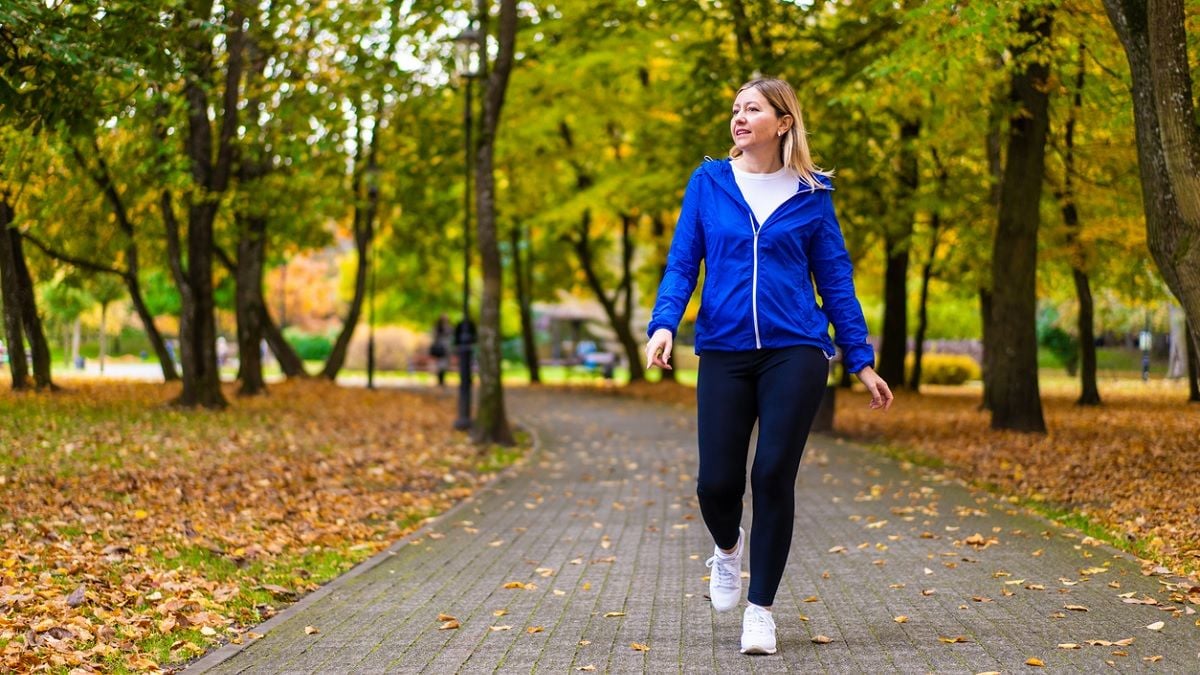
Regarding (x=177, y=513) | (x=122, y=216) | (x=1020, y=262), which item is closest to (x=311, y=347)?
(x=122, y=216)

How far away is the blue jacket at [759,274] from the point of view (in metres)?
5.27

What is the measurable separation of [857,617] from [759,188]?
2151 millimetres

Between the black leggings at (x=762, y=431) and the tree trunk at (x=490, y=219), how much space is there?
11790mm

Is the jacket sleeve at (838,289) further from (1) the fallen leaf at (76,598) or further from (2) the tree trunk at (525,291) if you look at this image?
(2) the tree trunk at (525,291)

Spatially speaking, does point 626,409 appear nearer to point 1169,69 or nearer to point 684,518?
point 684,518

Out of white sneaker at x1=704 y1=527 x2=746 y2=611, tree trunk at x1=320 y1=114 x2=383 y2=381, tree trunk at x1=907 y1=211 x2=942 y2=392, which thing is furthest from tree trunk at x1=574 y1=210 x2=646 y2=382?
white sneaker at x1=704 y1=527 x2=746 y2=611

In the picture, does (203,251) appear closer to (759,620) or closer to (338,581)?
(338,581)

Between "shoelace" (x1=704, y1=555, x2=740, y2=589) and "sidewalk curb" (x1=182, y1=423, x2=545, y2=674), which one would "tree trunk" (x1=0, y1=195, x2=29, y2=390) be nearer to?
"sidewalk curb" (x1=182, y1=423, x2=545, y2=674)

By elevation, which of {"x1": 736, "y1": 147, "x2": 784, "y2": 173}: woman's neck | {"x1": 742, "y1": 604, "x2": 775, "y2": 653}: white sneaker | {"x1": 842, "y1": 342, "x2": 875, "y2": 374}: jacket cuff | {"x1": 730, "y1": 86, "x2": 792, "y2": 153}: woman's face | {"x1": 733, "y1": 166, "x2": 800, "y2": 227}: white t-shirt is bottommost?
{"x1": 742, "y1": 604, "x2": 775, "y2": 653}: white sneaker

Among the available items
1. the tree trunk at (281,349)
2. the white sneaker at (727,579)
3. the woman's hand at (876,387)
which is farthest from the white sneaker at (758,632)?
the tree trunk at (281,349)

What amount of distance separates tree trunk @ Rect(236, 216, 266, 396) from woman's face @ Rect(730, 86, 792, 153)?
1887 cm

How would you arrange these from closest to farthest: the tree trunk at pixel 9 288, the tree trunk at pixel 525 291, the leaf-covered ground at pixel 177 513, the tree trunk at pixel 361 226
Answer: the leaf-covered ground at pixel 177 513 → the tree trunk at pixel 9 288 → the tree trunk at pixel 361 226 → the tree trunk at pixel 525 291

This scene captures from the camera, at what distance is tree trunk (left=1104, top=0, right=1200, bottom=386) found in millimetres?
8547

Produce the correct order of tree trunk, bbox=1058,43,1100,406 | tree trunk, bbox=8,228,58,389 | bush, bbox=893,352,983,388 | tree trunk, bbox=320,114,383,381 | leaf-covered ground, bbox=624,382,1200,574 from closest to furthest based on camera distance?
leaf-covered ground, bbox=624,382,1200,574, tree trunk, bbox=8,228,58,389, tree trunk, bbox=1058,43,1100,406, tree trunk, bbox=320,114,383,381, bush, bbox=893,352,983,388
